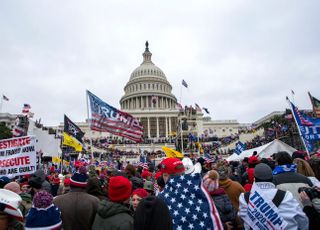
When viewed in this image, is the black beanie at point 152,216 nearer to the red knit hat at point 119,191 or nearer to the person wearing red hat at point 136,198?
the red knit hat at point 119,191

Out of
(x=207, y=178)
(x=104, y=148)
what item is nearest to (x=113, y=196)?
(x=207, y=178)

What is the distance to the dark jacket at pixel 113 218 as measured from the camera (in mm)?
3174

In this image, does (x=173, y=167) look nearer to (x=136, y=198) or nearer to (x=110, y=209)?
(x=136, y=198)

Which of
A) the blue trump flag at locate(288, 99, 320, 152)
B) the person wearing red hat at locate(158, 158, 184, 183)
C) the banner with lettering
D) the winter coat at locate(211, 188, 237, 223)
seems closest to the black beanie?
the person wearing red hat at locate(158, 158, 184, 183)

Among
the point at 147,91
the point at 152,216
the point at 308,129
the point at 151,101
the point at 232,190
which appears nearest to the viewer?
the point at 152,216

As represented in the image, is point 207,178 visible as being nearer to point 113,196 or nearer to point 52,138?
point 113,196

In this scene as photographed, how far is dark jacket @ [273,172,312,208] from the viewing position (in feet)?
13.9

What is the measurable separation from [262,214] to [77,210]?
2.55 m

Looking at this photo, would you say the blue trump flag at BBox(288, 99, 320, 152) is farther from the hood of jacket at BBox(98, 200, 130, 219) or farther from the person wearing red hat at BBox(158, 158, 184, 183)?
the hood of jacket at BBox(98, 200, 130, 219)

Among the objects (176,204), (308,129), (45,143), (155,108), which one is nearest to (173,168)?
(176,204)

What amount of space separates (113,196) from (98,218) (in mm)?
305

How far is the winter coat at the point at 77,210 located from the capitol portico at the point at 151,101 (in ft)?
265

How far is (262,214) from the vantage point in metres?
3.46

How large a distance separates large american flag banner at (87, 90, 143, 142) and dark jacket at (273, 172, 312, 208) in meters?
10.2
